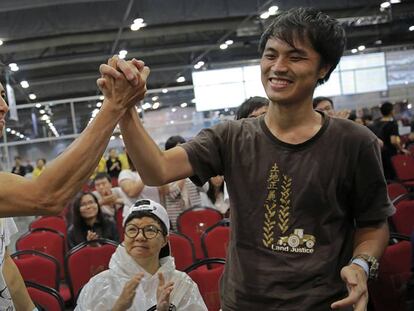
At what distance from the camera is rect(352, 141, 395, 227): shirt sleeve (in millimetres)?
1423

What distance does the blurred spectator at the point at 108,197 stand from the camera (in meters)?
5.11

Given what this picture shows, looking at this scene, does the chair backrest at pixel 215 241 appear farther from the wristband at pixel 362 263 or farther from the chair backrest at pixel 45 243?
the wristband at pixel 362 263

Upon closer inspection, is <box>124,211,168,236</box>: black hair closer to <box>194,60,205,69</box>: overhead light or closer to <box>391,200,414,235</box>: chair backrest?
<box>391,200,414,235</box>: chair backrest

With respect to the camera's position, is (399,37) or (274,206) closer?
(274,206)

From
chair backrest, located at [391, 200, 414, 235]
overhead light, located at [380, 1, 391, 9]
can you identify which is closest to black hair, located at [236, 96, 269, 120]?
chair backrest, located at [391, 200, 414, 235]

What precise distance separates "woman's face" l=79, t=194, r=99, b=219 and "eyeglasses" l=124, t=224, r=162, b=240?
75.9 inches

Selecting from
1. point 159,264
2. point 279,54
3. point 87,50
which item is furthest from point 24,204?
point 87,50

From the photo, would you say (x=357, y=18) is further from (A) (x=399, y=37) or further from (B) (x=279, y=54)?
(B) (x=279, y=54)

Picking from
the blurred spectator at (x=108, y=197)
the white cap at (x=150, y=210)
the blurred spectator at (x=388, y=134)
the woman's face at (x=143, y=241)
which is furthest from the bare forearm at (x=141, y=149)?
the blurred spectator at (x=388, y=134)

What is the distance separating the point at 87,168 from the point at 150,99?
15565 millimetres

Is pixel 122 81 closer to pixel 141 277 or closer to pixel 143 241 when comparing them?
pixel 141 277

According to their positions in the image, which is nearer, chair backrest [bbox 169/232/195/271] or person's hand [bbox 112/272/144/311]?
person's hand [bbox 112/272/144/311]

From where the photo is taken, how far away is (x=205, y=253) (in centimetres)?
408

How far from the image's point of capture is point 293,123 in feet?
4.85
